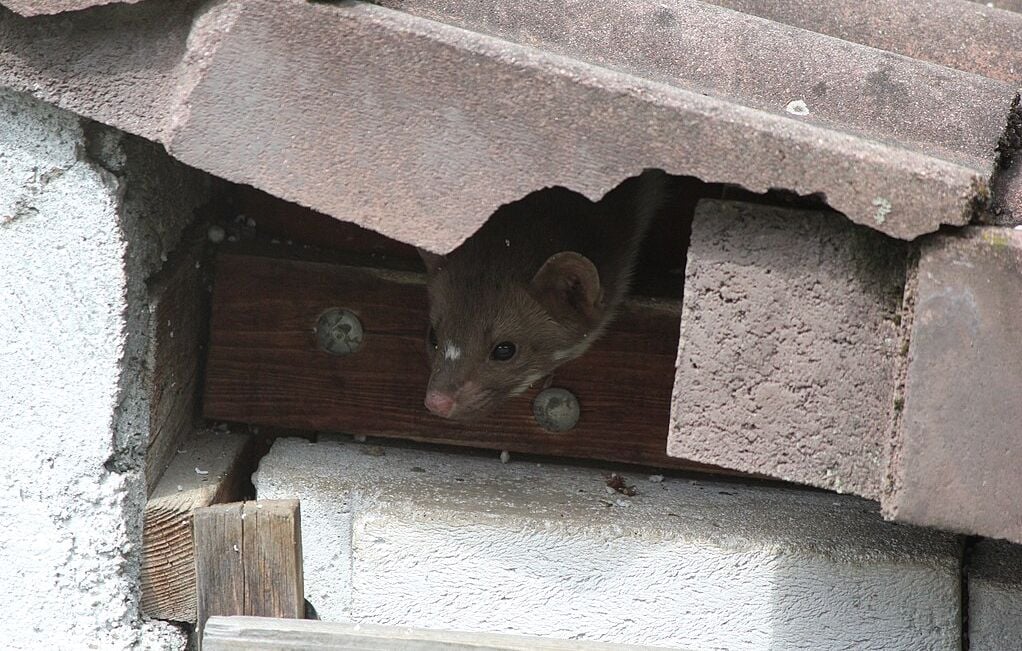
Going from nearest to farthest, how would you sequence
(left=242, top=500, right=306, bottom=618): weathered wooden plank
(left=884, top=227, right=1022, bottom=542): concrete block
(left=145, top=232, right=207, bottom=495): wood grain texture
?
(left=884, top=227, right=1022, bottom=542): concrete block
(left=242, top=500, right=306, bottom=618): weathered wooden plank
(left=145, top=232, right=207, bottom=495): wood grain texture

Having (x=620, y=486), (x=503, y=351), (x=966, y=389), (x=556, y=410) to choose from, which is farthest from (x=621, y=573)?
(x=966, y=389)

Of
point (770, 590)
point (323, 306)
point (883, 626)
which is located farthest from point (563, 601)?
point (323, 306)

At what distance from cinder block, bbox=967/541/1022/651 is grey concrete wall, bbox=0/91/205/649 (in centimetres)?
193

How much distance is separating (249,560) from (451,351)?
908 millimetres

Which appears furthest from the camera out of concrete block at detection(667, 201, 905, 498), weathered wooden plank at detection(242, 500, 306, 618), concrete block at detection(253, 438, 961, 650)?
concrete block at detection(253, 438, 961, 650)

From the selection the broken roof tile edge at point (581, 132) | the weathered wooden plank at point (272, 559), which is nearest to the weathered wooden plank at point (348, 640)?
the weathered wooden plank at point (272, 559)

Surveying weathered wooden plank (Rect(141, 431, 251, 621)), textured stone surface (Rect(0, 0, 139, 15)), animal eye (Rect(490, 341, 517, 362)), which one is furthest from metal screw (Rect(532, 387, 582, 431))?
textured stone surface (Rect(0, 0, 139, 15))

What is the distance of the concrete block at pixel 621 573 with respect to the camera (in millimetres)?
2596

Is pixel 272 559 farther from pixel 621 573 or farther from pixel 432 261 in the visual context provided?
pixel 432 261

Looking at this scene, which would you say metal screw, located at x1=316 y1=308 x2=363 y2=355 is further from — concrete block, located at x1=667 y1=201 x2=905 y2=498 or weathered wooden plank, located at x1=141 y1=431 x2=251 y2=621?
concrete block, located at x1=667 y1=201 x2=905 y2=498

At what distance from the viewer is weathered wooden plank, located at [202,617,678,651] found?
1.96 meters

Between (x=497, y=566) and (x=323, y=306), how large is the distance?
33.2 inches

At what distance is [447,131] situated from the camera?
193cm

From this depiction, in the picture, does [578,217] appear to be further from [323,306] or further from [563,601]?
[563,601]
